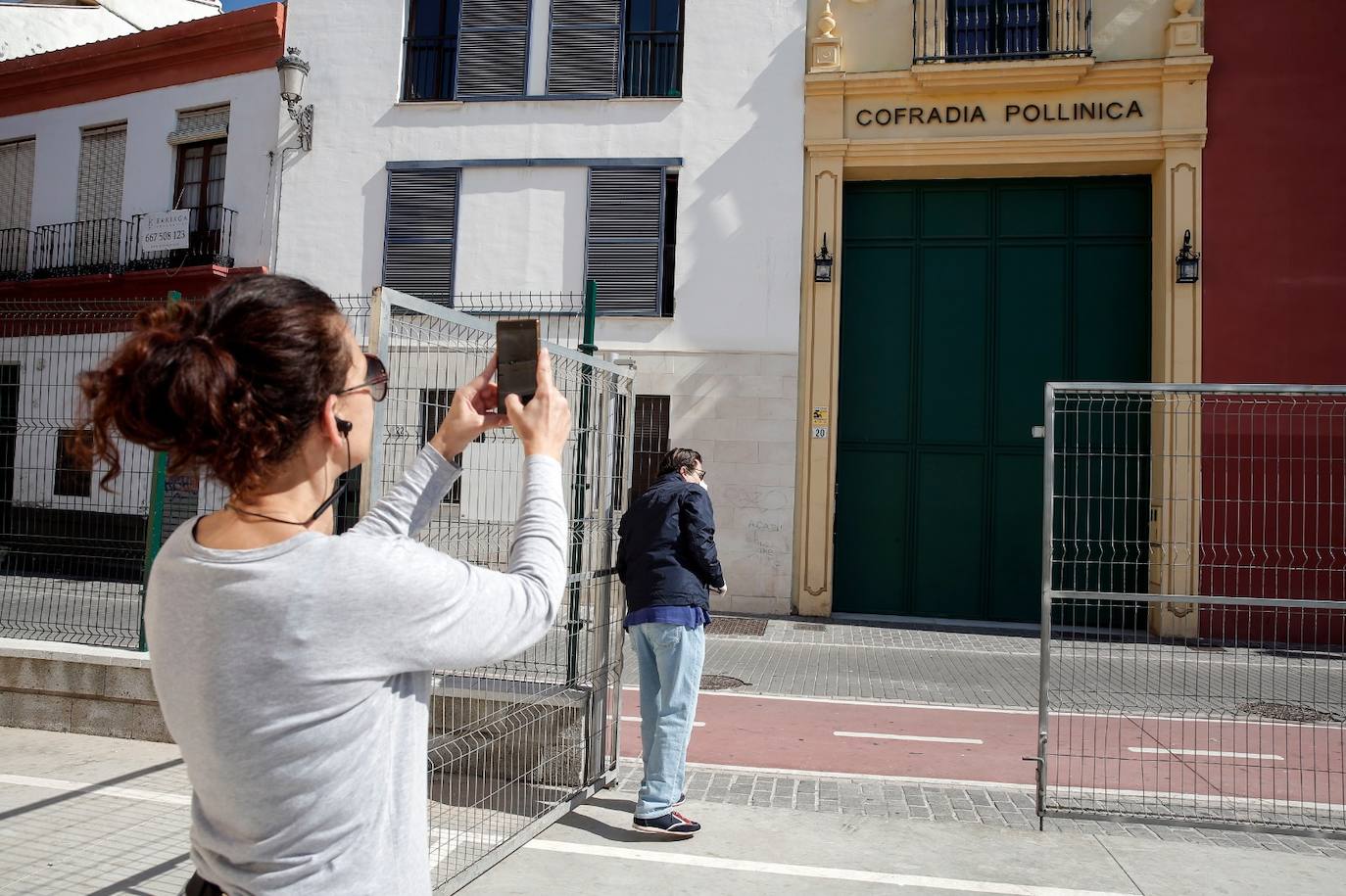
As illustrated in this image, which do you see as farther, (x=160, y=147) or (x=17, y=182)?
(x=17, y=182)

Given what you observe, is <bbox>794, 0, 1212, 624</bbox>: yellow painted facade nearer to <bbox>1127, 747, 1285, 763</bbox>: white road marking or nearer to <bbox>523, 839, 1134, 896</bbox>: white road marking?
<bbox>1127, 747, 1285, 763</bbox>: white road marking

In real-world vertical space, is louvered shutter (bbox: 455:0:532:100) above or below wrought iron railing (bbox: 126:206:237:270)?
above

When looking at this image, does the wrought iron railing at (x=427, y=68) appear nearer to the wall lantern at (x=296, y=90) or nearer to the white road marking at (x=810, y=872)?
the wall lantern at (x=296, y=90)

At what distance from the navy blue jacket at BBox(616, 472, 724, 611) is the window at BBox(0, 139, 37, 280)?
57.4ft

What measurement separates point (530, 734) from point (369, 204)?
40.7ft

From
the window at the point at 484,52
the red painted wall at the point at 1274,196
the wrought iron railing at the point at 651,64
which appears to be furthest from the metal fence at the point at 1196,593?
the window at the point at 484,52

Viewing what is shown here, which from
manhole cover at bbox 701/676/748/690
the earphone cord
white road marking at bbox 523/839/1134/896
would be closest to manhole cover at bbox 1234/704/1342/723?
manhole cover at bbox 701/676/748/690

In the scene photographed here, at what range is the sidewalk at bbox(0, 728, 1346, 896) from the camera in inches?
171

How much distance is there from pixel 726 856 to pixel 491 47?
45.4ft

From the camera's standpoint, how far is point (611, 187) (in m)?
14.8

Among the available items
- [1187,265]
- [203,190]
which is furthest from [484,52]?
[1187,265]

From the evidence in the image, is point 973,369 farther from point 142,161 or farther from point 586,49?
point 142,161

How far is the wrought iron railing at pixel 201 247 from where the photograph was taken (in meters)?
16.3

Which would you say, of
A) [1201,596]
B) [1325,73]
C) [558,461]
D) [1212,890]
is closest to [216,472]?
[558,461]
